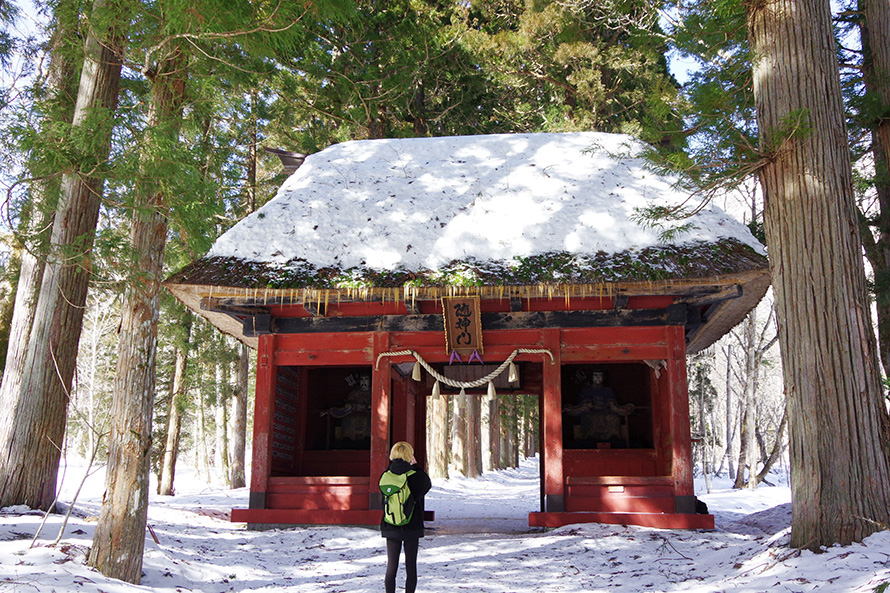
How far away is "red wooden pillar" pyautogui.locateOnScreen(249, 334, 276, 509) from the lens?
30.0 feet

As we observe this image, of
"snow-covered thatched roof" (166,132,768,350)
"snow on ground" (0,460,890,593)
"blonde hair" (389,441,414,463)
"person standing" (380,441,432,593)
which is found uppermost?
"snow-covered thatched roof" (166,132,768,350)

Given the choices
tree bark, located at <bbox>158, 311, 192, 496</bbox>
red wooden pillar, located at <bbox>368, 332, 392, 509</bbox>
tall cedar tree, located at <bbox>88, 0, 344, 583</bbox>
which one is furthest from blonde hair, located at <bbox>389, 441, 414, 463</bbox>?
tree bark, located at <bbox>158, 311, 192, 496</bbox>

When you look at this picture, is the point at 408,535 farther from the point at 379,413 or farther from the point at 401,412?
the point at 401,412

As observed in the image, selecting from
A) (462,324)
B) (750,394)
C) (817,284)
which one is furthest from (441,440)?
(817,284)

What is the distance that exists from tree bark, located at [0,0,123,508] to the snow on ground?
466mm

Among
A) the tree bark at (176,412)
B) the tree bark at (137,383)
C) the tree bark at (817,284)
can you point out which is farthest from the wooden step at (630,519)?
the tree bark at (176,412)

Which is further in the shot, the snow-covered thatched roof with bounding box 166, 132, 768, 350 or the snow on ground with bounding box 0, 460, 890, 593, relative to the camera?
the snow-covered thatched roof with bounding box 166, 132, 768, 350

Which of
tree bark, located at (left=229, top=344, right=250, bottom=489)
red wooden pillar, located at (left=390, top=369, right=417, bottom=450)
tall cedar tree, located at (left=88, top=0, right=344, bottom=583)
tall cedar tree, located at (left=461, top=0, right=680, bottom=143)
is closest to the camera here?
tall cedar tree, located at (left=88, top=0, right=344, bottom=583)

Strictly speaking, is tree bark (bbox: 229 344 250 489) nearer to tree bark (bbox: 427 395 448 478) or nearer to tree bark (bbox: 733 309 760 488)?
tree bark (bbox: 427 395 448 478)

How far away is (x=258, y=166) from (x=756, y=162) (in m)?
16.0

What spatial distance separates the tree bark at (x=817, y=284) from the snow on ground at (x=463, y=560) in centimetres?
45

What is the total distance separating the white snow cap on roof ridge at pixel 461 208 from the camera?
869cm

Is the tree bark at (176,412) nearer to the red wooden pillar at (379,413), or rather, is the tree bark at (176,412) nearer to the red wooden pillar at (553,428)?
the red wooden pillar at (379,413)

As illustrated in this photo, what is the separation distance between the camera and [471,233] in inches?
356
